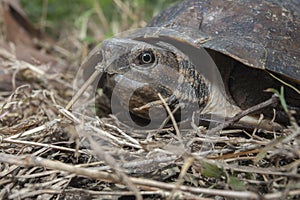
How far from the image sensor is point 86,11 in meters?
3.78

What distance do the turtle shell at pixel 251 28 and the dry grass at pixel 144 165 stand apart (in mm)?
291

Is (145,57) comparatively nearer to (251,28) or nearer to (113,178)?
(251,28)

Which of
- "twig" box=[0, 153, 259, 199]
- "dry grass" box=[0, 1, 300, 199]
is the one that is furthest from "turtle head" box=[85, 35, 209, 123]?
"twig" box=[0, 153, 259, 199]

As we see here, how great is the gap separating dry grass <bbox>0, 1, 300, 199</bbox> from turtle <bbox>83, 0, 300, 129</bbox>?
0.55 feet

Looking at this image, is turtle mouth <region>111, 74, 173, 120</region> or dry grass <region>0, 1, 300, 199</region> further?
turtle mouth <region>111, 74, 173, 120</region>

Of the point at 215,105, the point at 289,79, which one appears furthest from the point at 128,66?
the point at 289,79

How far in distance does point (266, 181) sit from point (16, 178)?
2.49 ft

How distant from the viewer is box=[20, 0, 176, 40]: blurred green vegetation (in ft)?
11.4

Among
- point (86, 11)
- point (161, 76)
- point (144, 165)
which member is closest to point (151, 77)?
point (161, 76)

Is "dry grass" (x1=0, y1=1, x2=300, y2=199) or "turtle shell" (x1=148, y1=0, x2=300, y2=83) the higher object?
"turtle shell" (x1=148, y1=0, x2=300, y2=83)

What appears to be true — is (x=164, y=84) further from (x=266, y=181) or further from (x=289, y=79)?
(x=266, y=181)

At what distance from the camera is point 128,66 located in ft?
5.22

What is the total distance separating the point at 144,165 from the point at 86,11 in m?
2.77

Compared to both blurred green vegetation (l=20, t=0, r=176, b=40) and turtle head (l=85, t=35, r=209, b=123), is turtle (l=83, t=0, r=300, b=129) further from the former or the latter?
blurred green vegetation (l=20, t=0, r=176, b=40)
